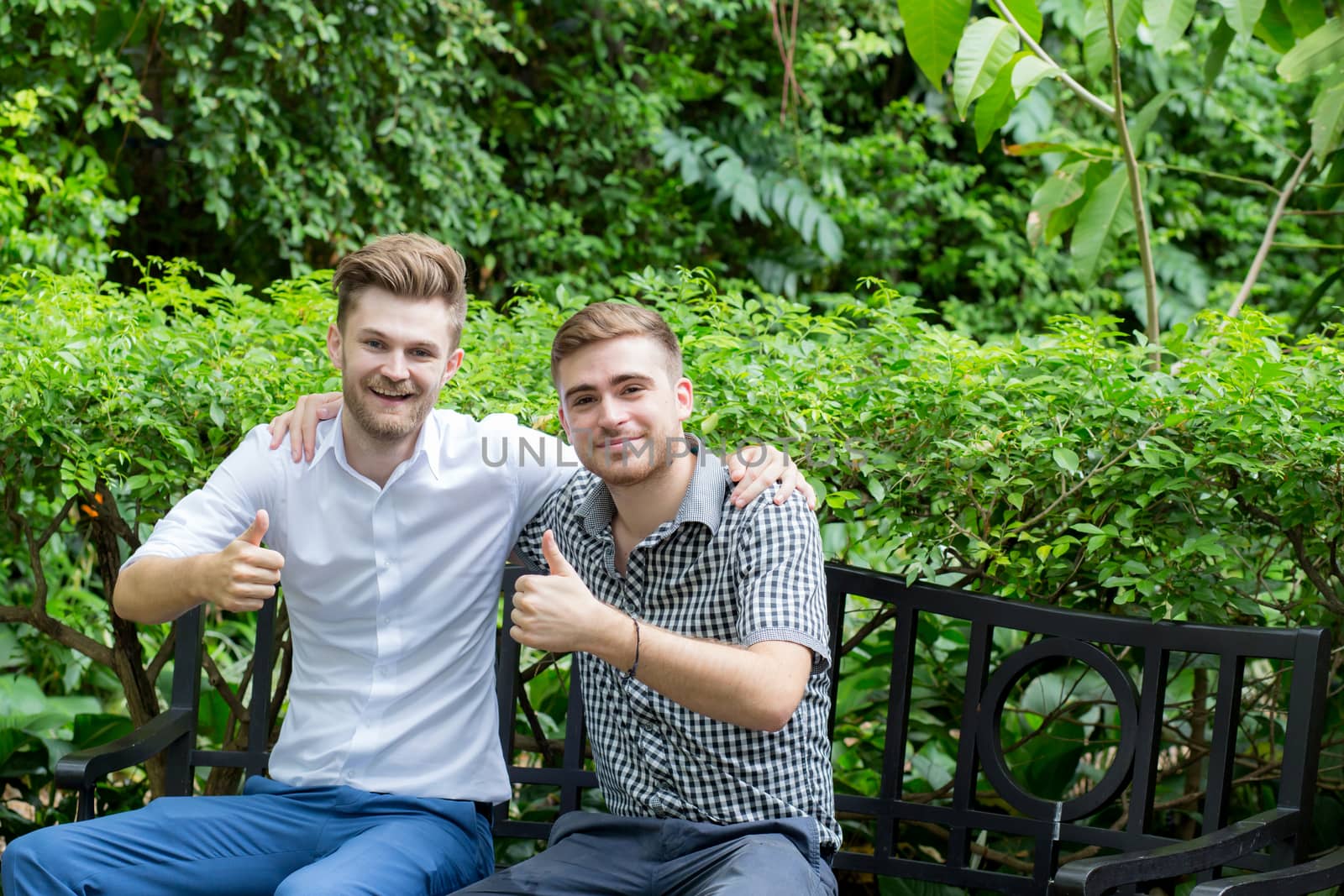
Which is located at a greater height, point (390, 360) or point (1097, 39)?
point (1097, 39)

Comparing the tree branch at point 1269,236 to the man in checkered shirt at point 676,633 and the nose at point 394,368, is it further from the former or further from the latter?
the nose at point 394,368

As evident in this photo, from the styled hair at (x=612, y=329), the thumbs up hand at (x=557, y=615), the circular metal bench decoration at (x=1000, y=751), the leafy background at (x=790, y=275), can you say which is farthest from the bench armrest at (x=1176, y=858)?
the styled hair at (x=612, y=329)

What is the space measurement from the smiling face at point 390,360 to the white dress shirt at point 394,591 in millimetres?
117

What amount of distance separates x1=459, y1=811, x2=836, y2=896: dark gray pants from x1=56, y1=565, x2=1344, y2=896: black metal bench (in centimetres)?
40

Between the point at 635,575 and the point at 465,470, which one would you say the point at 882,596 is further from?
the point at 465,470

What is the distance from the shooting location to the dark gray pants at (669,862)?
1971mm

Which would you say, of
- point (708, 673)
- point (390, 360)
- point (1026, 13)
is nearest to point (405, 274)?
point (390, 360)

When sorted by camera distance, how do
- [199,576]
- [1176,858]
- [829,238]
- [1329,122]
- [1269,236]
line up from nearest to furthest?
[1176,858] → [199,576] → [1329,122] → [1269,236] → [829,238]

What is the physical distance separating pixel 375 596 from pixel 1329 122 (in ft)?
7.39

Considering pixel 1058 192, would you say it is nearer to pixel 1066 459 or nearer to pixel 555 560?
pixel 1066 459

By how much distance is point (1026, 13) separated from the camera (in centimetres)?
301

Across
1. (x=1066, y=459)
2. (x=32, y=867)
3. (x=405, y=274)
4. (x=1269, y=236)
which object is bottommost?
(x=32, y=867)

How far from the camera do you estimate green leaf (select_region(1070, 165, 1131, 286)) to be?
3.23 metres

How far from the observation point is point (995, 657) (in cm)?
337
